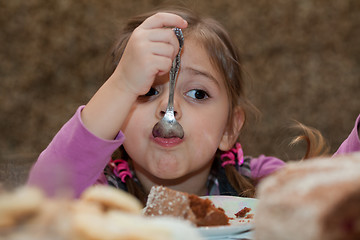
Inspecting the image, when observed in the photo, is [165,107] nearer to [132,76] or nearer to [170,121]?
[170,121]

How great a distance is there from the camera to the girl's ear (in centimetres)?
146

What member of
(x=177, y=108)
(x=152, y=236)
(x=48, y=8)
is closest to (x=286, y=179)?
(x=152, y=236)

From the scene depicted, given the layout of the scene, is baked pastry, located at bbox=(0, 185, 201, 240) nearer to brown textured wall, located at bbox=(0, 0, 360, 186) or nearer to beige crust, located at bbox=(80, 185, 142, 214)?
beige crust, located at bbox=(80, 185, 142, 214)

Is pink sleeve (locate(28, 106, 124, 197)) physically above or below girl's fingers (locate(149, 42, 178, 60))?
below

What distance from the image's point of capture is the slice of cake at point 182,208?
2.29ft

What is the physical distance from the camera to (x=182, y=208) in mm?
703

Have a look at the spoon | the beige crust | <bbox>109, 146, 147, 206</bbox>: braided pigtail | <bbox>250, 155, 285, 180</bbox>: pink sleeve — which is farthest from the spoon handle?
the beige crust

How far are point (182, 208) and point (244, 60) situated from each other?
1990 millimetres

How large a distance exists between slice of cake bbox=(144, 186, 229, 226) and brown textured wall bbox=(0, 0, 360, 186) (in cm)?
186

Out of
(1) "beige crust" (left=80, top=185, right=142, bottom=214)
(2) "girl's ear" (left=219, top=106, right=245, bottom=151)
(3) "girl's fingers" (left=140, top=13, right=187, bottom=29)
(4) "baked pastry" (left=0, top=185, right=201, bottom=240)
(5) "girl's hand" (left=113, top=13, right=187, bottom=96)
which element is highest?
(4) "baked pastry" (left=0, top=185, right=201, bottom=240)

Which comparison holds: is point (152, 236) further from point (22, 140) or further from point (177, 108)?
point (22, 140)

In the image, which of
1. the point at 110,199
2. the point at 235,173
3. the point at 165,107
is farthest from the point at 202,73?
the point at 110,199

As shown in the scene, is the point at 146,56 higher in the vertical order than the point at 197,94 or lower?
higher

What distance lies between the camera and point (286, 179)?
20.0 inches
